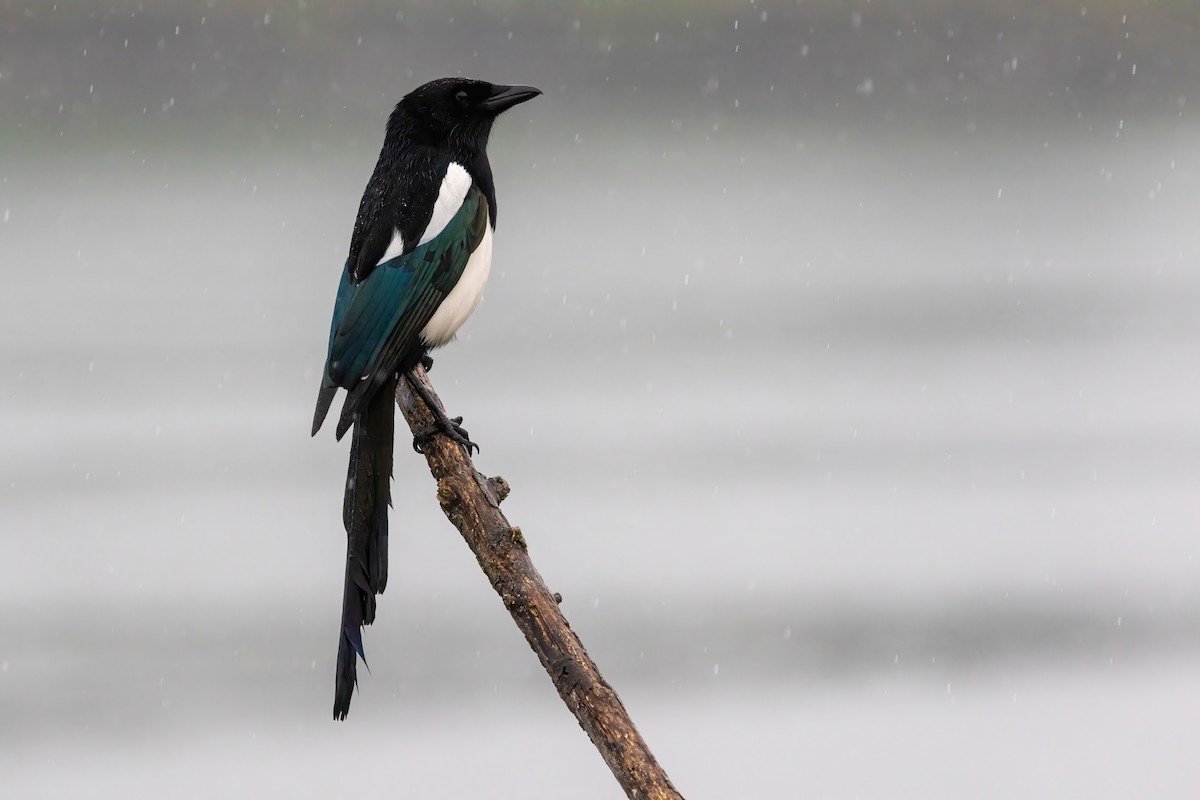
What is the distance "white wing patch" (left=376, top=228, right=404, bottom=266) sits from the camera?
6.68 ft

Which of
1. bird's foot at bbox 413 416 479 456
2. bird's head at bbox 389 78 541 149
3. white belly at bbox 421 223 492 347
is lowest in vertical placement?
bird's foot at bbox 413 416 479 456

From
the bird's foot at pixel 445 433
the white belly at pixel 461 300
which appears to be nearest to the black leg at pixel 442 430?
the bird's foot at pixel 445 433

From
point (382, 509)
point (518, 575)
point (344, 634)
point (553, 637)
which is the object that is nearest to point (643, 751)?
point (553, 637)

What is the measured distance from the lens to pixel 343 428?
1773mm

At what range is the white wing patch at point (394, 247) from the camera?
80.2 inches

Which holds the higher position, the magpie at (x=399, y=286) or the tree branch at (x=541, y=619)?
the magpie at (x=399, y=286)

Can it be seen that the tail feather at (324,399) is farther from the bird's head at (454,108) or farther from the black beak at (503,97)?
the black beak at (503,97)

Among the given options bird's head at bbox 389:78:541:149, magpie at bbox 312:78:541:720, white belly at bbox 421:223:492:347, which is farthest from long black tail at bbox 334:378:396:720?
bird's head at bbox 389:78:541:149

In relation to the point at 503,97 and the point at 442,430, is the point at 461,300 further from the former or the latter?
the point at 503,97

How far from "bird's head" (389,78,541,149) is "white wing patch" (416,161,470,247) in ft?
0.25

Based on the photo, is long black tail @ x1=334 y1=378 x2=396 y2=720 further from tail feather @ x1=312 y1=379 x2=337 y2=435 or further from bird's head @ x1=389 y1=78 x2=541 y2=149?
bird's head @ x1=389 y1=78 x2=541 y2=149

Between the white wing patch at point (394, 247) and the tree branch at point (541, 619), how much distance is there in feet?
0.92

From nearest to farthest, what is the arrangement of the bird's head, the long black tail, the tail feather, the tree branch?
the tree branch < the long black tail < the tail feather < the bird's head

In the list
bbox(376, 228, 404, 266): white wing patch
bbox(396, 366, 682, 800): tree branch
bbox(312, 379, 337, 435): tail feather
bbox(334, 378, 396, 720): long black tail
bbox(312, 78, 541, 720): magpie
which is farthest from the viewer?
bbox(376, 228, 404, 266): white wing patch
